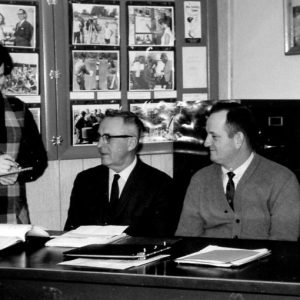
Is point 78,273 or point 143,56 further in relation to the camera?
point 143,56

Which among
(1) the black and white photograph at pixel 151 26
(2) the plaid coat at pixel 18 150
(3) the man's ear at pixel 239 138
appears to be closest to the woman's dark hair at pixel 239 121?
(3) the man's ear at pixel 239 138

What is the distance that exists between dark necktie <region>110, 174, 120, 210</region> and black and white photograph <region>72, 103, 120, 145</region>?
705 millimetres

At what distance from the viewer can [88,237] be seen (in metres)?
2.55

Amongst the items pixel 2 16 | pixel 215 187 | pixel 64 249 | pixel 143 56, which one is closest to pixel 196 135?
pixel 143 56

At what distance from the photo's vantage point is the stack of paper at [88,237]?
8.16 feet

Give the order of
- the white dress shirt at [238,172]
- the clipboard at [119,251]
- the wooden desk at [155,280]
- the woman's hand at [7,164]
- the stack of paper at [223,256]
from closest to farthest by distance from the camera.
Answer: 1. the wooden desk at [155,280]
2. the stack of paper at [223,256]
3. the clipboard at [119,251]
4. the woman's hand at [7,164]
5. the white dress shirt at [238,172]

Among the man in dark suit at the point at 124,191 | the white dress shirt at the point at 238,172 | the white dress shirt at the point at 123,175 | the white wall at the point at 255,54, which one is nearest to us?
the white dress shirt at the point at 238,172

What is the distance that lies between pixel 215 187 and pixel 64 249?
42.1 inches

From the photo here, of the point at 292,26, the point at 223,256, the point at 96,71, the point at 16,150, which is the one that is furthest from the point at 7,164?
the point at 292,26

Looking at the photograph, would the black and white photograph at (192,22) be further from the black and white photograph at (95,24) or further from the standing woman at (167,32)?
the black and white photograph at (95,24)

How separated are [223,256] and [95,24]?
2.39m

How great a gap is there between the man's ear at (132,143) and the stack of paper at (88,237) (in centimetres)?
98

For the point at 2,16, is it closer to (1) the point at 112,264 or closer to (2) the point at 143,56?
(2) the point at 143,56

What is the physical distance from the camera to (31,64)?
4.04 meters
